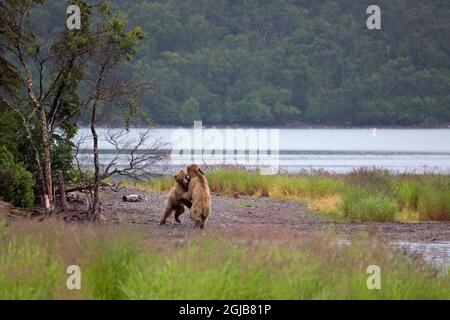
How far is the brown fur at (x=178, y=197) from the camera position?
784 inches

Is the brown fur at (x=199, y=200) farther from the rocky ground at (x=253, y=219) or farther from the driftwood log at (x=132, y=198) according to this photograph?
the driftwood log at (x=132, y=198)

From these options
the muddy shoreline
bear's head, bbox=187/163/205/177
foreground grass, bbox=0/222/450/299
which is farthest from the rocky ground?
foreground grass, bbox=0/222/450/299

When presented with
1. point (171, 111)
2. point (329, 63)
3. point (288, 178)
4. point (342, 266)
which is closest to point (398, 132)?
point (329, 63)

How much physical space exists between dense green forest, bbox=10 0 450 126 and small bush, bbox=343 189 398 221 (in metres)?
76.1

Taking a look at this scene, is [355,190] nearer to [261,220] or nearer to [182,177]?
[261,220]

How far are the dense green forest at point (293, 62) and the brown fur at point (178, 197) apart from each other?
262ft

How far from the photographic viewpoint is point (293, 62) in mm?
118000

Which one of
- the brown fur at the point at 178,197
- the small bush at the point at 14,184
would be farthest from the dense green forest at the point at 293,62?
the brown fur at the point at 178,197

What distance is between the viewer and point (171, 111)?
10519cm

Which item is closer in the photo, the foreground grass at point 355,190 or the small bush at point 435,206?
the foreground grass at point 355,190

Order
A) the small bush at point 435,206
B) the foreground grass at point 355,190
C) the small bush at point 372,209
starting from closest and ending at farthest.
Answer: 1. the small bush at point 372,209
2. the foreground grass at point 355,190
3. the small bush at point 435,206

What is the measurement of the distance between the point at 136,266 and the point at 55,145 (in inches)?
499

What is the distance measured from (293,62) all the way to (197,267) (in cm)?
10794

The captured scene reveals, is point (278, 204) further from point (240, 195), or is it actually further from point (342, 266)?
point (342, 266)
